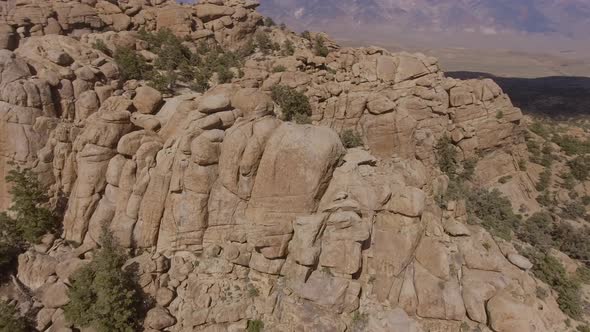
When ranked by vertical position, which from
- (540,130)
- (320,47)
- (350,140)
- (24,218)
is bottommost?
(24,218)

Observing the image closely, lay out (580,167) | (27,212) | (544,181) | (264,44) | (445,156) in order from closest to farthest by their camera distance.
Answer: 1. (27,212)
2. (445,156)
3. (544,181)
4. (580,167)
5. (264,44)

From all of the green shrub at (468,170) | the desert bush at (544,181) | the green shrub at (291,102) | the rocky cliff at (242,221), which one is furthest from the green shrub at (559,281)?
the green shrub at (291,102)

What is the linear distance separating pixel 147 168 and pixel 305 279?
1346cm

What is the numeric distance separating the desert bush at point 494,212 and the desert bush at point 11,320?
34.3m

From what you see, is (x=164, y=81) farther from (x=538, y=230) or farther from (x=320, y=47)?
(x=538, y=230)

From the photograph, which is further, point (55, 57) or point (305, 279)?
point (55, 57)

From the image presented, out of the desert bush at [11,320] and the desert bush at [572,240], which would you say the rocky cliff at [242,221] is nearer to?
the desert bush at [11,320]

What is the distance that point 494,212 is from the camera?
3241 cm

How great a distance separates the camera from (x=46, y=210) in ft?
76.9

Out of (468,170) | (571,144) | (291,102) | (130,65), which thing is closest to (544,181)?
(571,144)

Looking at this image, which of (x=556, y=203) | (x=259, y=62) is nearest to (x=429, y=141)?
(x=556, y=203)

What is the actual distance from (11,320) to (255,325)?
1404cm

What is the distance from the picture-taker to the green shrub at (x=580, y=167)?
123 ft

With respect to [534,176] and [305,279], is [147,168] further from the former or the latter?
[534,176]
